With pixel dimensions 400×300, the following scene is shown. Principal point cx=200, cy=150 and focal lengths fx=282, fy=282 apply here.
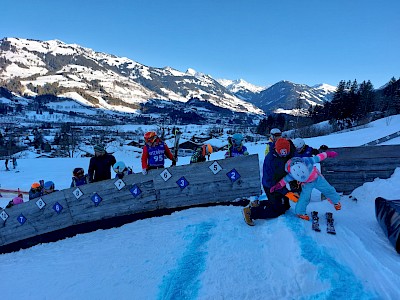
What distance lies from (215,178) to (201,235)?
1941 millimetres

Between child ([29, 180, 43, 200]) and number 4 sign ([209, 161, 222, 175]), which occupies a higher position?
number 4 sign ([209, 161, 222, 175])

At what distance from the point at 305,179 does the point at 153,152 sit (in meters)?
3.81

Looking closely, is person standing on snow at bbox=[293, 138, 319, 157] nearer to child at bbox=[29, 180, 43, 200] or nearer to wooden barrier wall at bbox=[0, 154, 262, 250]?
wooden barrier wall at bbox=[0, 154, 262, 250]

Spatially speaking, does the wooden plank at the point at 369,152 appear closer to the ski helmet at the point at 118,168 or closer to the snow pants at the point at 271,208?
the snow pants at the point at 271,208

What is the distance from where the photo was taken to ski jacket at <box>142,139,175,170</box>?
7.11 m

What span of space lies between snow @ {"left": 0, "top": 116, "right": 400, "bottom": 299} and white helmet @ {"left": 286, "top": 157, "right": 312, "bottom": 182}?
29.2 inches

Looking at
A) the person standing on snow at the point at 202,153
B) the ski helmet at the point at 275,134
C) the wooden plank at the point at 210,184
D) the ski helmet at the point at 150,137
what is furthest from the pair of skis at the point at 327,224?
the ski helmet at the point at 150,137

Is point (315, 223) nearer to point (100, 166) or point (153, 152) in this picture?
point (153, 152)

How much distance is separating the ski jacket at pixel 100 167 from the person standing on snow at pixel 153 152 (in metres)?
1.04

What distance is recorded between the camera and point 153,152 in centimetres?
720

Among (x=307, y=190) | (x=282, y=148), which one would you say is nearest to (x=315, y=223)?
(x=307, y=190)

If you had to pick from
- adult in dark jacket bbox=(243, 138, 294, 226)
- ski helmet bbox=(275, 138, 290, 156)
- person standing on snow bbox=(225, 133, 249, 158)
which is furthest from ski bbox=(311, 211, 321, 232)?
person standing on snow bbox=(225, 133, 249, 158)

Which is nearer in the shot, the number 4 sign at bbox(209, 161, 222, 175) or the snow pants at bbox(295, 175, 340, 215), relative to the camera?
the snow pants at bbox(295, 175, 340, 215)

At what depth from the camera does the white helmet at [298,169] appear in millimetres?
A: 4828
